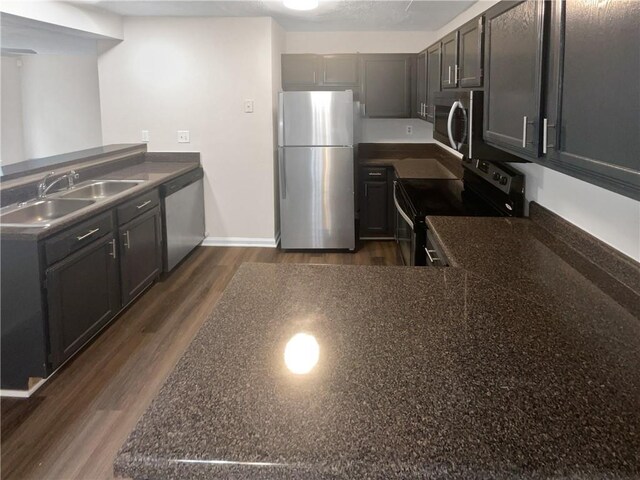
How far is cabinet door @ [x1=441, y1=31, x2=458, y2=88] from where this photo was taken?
3181mm

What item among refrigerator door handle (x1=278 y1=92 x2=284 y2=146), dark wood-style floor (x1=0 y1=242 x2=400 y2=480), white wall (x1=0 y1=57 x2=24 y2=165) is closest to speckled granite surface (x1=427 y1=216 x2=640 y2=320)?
dark wood-style floor (x1=0 y1=242 x2=400 y2=480)

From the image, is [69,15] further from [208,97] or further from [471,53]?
[471,53]

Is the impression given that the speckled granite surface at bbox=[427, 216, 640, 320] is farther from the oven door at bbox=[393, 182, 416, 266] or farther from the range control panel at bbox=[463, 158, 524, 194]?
the oven door at bbox=[393, 182, 416, 266]

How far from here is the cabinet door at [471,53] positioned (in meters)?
2.57

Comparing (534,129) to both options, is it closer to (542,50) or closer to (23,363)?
(542,50)

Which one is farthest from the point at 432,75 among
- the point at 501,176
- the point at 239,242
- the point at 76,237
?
the point at 76,237

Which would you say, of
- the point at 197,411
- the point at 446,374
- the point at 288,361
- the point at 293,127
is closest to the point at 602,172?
the point at 446,374

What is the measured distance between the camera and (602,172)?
50.7 inches

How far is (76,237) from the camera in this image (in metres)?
3.06

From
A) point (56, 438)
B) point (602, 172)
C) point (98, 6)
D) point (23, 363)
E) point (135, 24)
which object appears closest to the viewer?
point (602, 172)

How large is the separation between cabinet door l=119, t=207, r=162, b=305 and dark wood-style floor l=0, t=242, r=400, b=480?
0.51 ft

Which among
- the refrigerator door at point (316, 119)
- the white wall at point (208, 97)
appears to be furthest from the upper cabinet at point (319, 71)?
the refrigerator door at point (316, 119)

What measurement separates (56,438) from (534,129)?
228 centimetres

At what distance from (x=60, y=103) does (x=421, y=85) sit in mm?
4464
